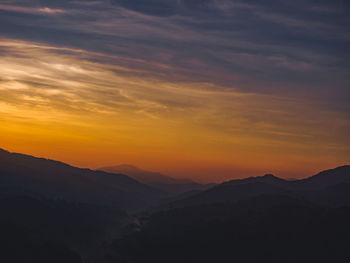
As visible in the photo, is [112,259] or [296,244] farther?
[296,244]

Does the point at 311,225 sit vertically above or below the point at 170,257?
above

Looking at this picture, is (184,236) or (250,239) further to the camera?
(184,236)

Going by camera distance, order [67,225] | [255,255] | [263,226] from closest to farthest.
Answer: [255,255], [263,226], [67,225]

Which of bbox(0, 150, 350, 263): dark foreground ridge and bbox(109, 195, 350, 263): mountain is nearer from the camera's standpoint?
bbox(0, 150, 350, 263): dark foreground ridge

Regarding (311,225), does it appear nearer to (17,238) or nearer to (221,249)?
(221,249)

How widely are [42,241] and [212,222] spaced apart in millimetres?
61510

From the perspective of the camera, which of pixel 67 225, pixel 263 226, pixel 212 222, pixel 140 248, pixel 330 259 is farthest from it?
pixel 67 225

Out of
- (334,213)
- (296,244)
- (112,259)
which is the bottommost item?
(112,259)

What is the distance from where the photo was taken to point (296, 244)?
113 m

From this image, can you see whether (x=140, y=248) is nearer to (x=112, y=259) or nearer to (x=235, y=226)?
(x=112, y=259)

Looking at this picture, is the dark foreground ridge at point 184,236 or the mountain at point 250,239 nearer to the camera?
the dark foreground ridge at point 184,236

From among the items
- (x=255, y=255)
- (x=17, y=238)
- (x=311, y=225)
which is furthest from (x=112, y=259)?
(x=311, y=225)

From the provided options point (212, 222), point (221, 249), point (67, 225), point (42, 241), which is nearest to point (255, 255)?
point (221, 249)

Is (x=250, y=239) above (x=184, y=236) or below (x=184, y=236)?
above
